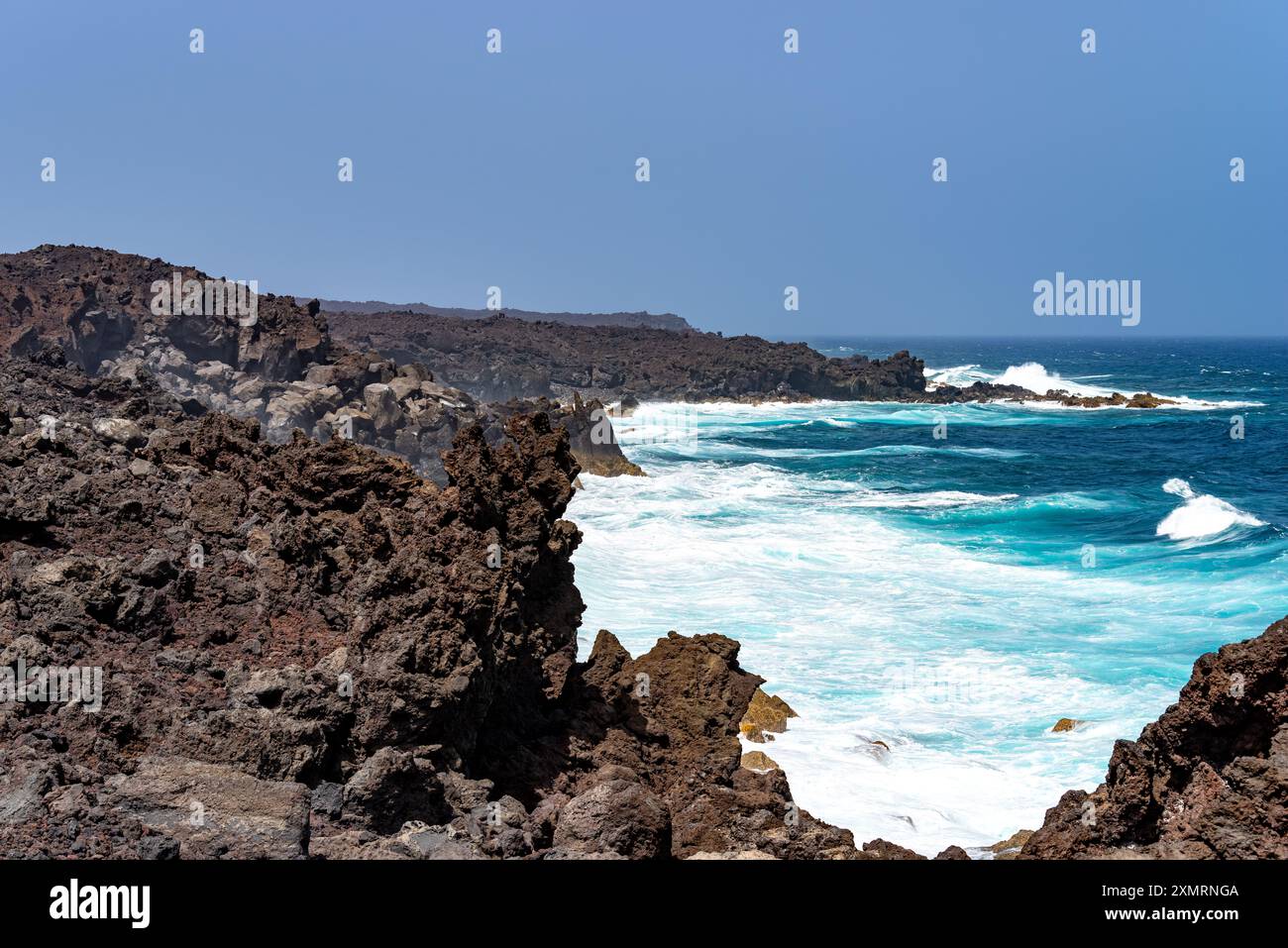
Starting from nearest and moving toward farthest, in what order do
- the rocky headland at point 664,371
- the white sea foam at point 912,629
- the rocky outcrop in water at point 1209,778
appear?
the rocky outcrop in water at point 1209,778, the white sea foam at point 912,629, the rocky headland at point 664,371

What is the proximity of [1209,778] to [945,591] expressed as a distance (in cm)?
1353

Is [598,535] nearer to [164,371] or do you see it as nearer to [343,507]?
[343,507]

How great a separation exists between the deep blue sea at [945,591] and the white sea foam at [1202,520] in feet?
0.33

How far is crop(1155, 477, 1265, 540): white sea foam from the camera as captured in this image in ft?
81.9

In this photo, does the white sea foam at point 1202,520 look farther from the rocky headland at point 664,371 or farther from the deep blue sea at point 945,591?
the rocky headland at point 664,371

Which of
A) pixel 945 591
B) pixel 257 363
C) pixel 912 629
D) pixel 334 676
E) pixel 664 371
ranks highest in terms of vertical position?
pixel 664 371

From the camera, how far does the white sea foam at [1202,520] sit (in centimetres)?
2495

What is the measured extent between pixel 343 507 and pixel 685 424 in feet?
145

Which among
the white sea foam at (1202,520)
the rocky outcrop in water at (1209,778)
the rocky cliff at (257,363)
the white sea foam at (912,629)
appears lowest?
the white sea foam at (912,629)

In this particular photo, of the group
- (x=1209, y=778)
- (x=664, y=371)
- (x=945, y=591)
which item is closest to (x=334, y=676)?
(x=1209, y=778)

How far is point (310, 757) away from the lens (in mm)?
5867

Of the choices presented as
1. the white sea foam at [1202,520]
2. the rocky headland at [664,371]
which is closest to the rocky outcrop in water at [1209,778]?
the white sea foam at [1202,520]

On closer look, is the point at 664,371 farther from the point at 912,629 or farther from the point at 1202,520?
the point at 912,629

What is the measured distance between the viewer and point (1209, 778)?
5.63m
